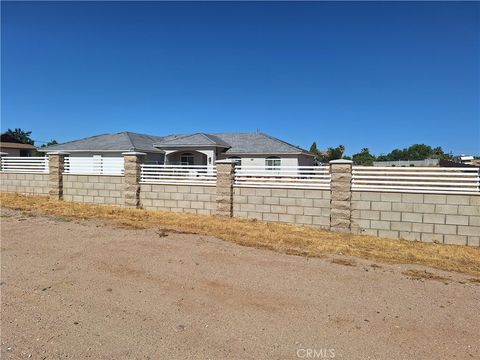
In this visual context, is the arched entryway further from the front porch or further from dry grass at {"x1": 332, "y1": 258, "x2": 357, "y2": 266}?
dry grass at {"x1": 332, "y1": 258, "x2": 357, "y2": 266}

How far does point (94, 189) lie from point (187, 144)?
15454 mm

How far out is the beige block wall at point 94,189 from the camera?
12.0 metres

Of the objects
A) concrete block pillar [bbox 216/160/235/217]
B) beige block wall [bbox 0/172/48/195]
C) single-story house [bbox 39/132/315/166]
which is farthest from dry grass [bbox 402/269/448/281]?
single-story house [bbox 39/132/315/166]

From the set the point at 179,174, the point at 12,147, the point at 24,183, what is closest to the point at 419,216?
the point at 179,174

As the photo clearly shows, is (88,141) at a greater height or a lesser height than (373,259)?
greater

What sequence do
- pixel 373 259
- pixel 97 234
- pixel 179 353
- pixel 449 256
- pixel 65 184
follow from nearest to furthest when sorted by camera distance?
pixel 179 353
pixel 373 259
pixel 449 256
pixel 97 234
pixel 65 184

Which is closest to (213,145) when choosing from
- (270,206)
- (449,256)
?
(270,206)

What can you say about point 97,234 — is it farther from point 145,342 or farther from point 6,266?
point 145,342

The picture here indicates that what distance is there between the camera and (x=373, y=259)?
237 inches

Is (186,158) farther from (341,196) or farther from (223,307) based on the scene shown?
(223,307)

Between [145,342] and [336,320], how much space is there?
1.86m

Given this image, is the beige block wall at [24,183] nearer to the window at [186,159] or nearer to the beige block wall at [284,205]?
the beige block wall at [284,205]

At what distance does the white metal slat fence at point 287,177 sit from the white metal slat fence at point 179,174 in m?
0.91

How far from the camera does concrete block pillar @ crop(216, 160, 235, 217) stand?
1002cm
